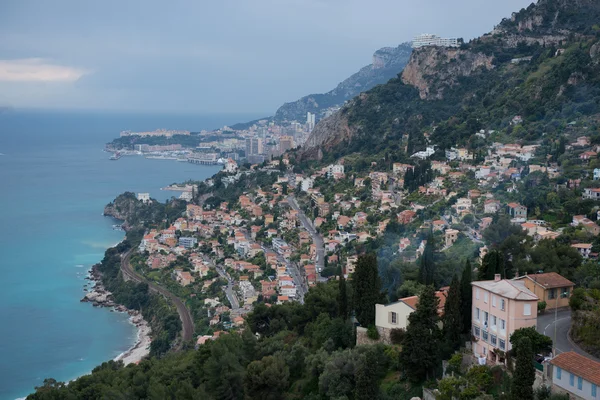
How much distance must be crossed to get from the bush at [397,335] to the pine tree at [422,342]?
882mm

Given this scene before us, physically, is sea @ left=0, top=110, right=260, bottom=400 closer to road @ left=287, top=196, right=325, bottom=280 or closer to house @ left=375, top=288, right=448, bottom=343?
road @ left=287, top=196, right=325, bottom=280

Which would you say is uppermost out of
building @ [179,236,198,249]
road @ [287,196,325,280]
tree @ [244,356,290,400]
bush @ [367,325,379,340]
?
bush @ [367,325,379,340]

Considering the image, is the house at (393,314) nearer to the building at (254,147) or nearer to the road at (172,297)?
the road at (172,297)

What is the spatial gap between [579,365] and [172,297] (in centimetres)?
1738

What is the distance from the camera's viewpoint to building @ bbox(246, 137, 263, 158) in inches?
2603

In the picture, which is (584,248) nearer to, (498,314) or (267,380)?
(498,314)

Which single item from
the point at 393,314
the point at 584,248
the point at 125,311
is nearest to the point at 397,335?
the point at 393,314

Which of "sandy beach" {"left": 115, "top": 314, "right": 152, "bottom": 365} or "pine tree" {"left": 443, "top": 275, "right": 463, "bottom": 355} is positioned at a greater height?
"pine tree" {"left": 443, "top": 275, "right": 463, "bottom": 355}

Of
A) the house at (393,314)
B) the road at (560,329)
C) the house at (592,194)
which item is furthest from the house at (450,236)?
the road at (560,329)

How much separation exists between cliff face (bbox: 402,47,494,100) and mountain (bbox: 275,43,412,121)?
33475 mm

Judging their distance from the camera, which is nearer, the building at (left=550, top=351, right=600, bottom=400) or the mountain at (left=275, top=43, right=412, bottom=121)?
the building at (left=550, top=351, right=600, bottom=400)

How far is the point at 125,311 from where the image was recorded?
2277cm

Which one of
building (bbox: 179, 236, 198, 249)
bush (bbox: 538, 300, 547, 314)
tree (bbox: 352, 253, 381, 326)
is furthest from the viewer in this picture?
building (bbox: 179, 236, 198, 249)

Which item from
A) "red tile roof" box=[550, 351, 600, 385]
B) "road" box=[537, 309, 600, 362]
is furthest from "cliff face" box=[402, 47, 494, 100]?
"red tile roof" box=[550, 351, 600, 385]
